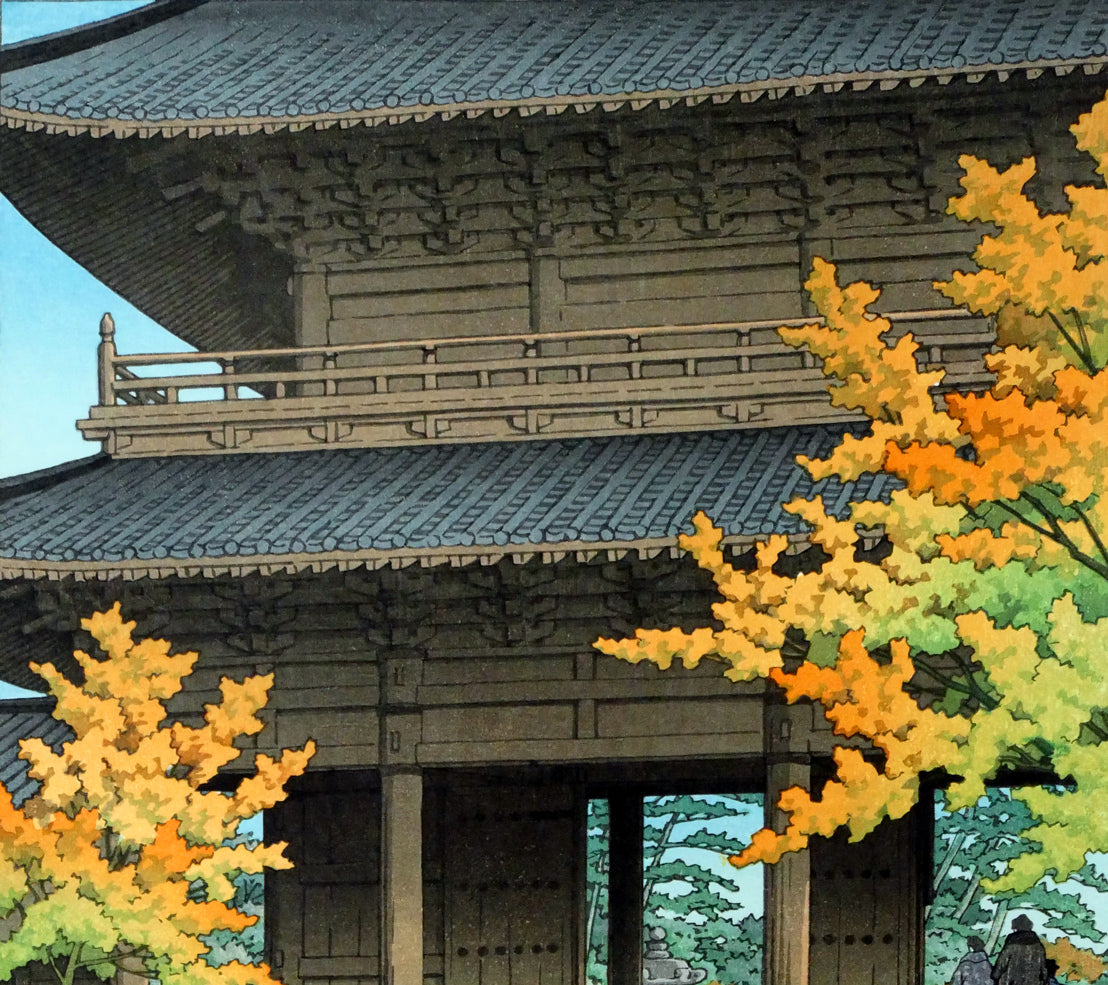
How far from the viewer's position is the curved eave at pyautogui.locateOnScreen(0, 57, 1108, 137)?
31.7ft

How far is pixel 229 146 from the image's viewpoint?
10.4m

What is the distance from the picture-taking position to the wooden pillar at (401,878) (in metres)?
9.41

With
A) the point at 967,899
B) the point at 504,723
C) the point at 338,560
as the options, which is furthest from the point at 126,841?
the point at 967,899

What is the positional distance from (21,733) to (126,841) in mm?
1675

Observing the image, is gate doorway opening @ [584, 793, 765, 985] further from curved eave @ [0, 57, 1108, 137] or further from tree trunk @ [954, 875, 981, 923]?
curved eave @ [0, 57, 1108, 137]

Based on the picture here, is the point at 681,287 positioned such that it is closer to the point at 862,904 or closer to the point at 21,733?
the point at 862,904

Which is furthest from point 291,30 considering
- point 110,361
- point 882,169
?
point 882,169

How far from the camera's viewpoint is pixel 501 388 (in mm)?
10008

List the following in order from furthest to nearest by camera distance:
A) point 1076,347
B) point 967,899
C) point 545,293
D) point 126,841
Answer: point 967,899
point 545,293
point 126,841
point 1076,347

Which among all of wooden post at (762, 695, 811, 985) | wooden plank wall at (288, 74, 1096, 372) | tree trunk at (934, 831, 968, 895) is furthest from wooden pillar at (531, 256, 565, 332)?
tree trunk at (934, 831, 968, 895)

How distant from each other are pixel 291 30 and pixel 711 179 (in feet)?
8.85

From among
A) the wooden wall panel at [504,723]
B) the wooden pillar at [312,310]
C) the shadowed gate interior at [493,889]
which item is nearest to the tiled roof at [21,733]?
the shadowed gate interior at [493,889]

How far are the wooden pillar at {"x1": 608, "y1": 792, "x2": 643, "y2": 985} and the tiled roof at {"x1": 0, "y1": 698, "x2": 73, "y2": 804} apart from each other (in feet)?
12.5

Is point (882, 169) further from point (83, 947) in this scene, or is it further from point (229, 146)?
point (83, 947)
